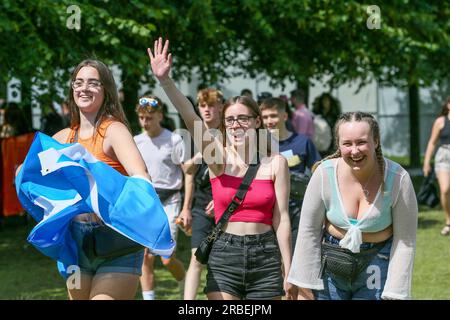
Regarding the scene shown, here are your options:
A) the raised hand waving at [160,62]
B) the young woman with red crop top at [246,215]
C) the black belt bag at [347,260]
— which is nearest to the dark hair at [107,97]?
the raised hand waving at [160,62]

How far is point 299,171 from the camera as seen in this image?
796cm

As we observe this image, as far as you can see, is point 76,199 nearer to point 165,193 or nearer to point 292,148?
point 292,148

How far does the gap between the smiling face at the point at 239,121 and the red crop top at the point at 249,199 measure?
27cm

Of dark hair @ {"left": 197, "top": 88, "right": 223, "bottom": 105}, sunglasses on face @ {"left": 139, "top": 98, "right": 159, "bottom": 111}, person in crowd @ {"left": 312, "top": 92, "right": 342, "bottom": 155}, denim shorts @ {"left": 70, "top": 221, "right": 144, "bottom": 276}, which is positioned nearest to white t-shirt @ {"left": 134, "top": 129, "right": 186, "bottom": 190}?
sunglasses on face @ {"left": 139, "top": 98, "right": 159, "bottom": 111}

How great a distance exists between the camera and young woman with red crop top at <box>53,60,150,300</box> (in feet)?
16.5

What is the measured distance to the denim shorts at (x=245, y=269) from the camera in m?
5.77

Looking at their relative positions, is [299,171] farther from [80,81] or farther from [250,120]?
[80,81]

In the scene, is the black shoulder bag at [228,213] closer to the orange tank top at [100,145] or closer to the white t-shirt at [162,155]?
the orange tank top at [100,145]

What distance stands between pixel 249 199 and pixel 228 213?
0.16m

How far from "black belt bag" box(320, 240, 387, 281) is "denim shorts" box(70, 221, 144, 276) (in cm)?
102

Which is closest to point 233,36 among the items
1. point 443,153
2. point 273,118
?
point 443,153

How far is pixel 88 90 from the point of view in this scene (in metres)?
5.24

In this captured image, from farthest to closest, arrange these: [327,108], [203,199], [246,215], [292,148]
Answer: [327,108] < [203,199] < [292,148] < [246,215]
